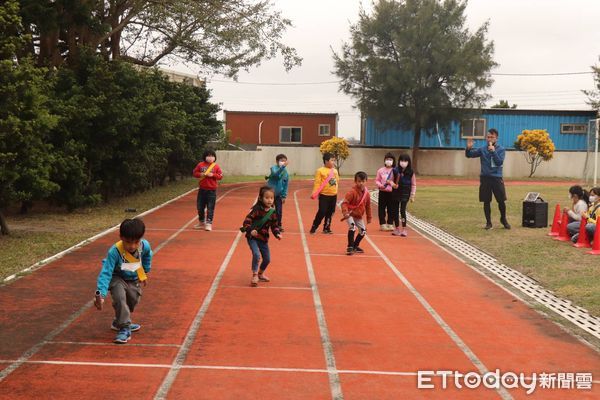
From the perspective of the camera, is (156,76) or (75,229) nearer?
(75,229)

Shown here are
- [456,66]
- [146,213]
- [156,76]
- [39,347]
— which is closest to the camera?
[39,347]

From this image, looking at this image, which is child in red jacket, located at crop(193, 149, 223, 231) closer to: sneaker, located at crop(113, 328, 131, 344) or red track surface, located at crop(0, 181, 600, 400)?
red track surface, located at crop(0, 181, 600, 400)

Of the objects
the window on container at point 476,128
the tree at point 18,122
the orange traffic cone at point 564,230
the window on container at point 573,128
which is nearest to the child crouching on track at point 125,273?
the tree at point 18,122

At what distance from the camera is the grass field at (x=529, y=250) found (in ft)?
34.4

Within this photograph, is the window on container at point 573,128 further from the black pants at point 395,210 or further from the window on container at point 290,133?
the black pants at point 395,210

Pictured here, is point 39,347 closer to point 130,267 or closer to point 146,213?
point 130,267

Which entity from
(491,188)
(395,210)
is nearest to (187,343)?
(395,210)

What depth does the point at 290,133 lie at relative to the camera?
182 feet

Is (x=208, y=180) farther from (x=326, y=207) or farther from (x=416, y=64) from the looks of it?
(x=416, y=64)

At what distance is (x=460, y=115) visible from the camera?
158 ft

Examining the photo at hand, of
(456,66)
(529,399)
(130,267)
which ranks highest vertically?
(456,66)

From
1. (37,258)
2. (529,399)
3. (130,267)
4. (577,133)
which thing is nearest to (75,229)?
(37,258)

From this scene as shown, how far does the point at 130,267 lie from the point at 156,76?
63.6ft

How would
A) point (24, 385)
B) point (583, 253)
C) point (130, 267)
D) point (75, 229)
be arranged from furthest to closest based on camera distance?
1. point (75, 229)
2. point (583, 253)
3. point (130, 267)
4. point (24, 385)
